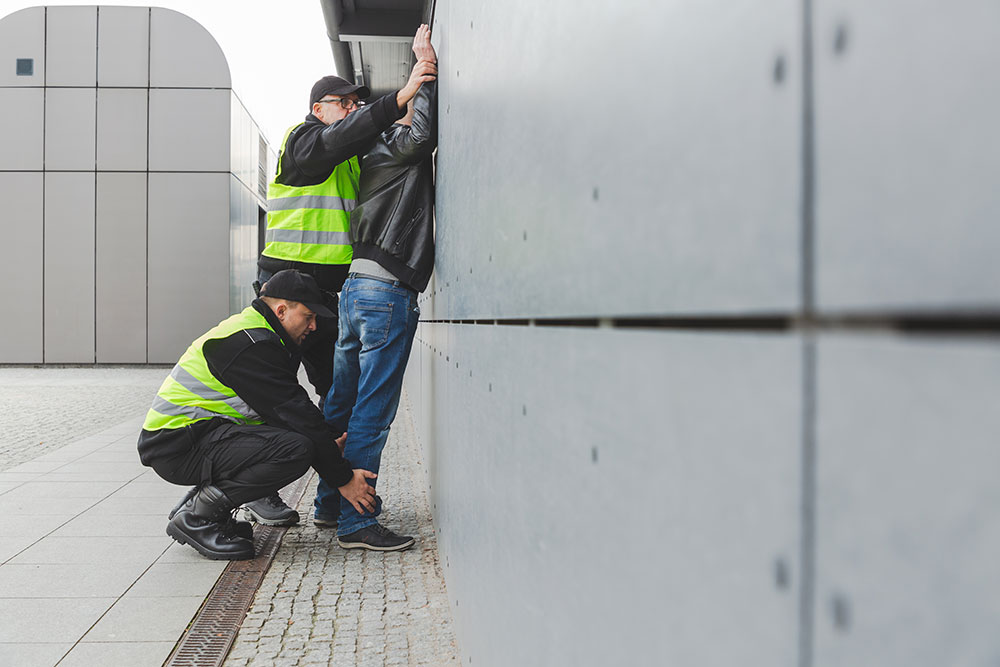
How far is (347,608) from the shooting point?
330cm

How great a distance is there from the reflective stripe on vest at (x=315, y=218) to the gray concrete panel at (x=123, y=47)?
1491 cm

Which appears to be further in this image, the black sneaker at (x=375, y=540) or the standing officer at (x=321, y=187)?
Result: the black sneaker at (x=375, y=540)

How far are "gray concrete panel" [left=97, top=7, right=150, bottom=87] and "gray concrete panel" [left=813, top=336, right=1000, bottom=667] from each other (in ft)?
62.2

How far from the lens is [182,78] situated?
17.3 m

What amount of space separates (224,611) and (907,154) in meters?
3.29

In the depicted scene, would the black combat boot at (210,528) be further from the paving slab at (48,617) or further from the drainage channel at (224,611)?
the paving slab at (48,617)

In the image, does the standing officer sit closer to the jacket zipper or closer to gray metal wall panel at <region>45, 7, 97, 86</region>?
the jacket zipper

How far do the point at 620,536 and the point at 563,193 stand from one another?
1.59ft

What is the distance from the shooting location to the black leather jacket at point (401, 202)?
3797 mm

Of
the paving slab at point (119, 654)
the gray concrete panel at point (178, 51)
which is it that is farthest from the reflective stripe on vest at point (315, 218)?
the gray concrete panel at point (178, 51)

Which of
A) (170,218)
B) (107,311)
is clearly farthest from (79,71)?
(107,311)

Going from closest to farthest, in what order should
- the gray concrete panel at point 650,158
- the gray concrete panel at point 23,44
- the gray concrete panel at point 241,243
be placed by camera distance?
the gray concrete panel at point 650,158, the gray concrete panel at point 23,44, the gray concrete panel at point 241,243

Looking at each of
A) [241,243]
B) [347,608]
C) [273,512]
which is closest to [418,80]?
[347,608]

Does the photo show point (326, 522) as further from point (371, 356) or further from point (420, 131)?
point (420, 131)
